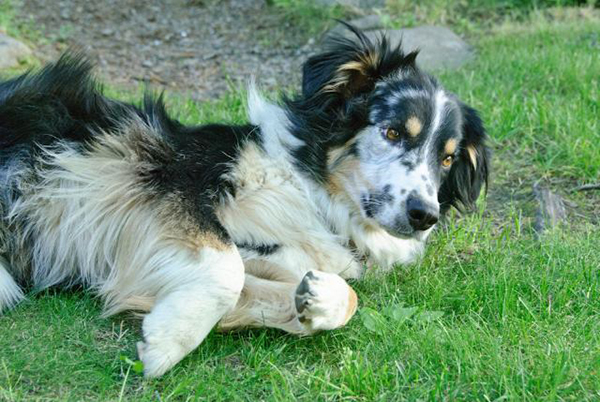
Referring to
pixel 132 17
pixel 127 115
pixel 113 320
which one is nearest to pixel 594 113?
pixel 127 115

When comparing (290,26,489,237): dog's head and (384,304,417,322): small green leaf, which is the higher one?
(290,26,489,237): dog's head

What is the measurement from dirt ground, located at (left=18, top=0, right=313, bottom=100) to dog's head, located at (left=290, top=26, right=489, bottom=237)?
2.83m

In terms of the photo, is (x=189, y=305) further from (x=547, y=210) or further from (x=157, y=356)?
(x=547, y=210)

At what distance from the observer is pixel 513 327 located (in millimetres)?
3246

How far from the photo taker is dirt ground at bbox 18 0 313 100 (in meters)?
7.12

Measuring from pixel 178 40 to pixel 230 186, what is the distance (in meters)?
5.18

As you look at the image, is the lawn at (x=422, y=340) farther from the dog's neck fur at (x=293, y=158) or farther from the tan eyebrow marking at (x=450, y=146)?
the tan eyebrow marking at (x=450, y=146)

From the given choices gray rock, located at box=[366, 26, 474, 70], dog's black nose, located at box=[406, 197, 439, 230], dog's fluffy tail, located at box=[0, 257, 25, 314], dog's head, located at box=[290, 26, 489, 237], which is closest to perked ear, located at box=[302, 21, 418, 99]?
dog's head, located at box=[290, 26, 489, 237]

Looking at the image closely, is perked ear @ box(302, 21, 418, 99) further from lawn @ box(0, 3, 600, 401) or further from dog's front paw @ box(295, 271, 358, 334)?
dog's front paw @ box(295, 271, 358, 334)

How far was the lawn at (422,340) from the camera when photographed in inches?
111

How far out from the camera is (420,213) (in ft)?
11.3

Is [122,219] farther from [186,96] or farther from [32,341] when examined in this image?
[186,96]

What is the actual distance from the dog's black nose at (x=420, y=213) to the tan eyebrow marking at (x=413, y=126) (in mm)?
377

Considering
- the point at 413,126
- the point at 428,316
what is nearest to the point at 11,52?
the point at 413,126
